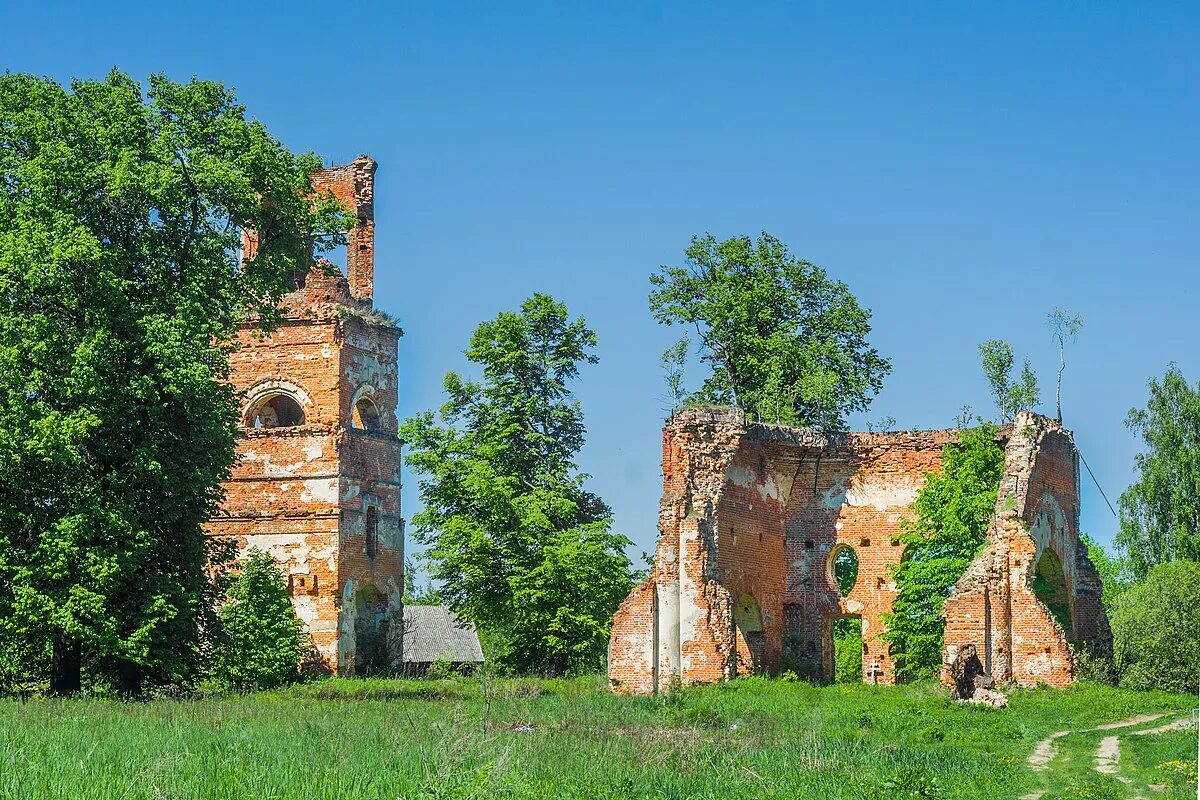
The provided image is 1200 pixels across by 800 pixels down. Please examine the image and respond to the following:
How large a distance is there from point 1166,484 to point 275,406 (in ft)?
73.0

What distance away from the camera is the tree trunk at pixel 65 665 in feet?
75.9

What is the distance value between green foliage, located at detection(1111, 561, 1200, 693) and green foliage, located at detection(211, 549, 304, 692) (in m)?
17.5

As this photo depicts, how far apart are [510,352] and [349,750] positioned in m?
19.9

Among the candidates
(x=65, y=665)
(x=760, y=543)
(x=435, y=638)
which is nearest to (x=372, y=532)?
(x=760, y=543)

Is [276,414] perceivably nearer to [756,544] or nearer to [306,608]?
[306,608]

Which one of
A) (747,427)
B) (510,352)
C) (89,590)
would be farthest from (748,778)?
(510,352)

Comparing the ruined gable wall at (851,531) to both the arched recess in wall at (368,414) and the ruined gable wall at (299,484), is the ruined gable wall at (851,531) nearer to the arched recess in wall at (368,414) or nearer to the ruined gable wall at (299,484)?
the ruined gable wall at (299,484)

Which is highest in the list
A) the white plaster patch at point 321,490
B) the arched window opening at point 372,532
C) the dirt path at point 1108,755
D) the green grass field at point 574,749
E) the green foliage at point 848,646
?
the white plaster patch at point 321,490

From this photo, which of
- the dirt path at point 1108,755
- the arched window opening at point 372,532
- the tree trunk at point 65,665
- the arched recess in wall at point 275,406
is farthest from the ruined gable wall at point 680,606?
the arched recess in wall at point 275,406

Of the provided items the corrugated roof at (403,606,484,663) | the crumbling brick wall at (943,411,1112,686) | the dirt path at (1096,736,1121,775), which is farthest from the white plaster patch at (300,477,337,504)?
the dirt path at (1096,736,1121,775)

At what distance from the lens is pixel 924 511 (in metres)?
27.6

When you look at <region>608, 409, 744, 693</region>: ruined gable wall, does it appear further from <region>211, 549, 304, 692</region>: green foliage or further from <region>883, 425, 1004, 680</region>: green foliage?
<region>211, 549, 304, 692</region>: green foliage

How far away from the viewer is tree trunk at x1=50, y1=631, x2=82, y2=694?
2312cm

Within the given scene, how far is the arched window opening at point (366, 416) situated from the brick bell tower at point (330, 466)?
0.07ft
